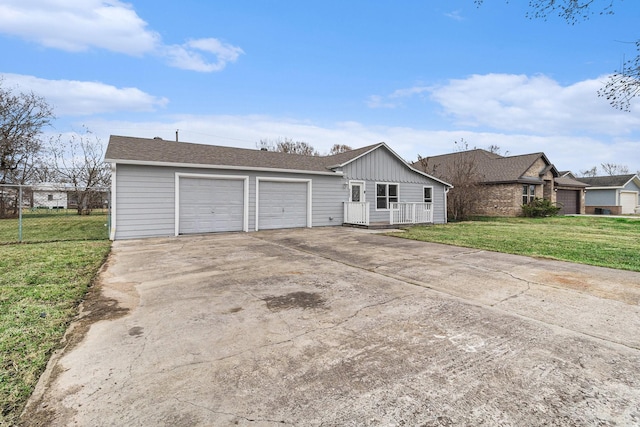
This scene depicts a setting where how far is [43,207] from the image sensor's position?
15172 millimetres

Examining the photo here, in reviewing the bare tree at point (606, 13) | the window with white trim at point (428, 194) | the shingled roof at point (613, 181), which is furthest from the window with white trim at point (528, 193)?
the bare tree at point (606, 13)

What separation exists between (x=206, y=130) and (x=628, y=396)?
100 ft

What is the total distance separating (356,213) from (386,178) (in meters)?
2.97

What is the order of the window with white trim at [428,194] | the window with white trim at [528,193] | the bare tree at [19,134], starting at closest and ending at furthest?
the window with white trim at [428,194] → the bare tree at [19,134] → the window with white trim at [528,193]

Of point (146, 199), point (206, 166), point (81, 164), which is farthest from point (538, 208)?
point (81, 164)

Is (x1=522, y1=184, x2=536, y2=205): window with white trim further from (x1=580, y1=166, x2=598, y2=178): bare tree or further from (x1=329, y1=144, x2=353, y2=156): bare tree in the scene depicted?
(x1=580, y1=166, x2=598, y2=178): bare tree

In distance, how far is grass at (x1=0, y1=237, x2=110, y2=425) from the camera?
6.63ft

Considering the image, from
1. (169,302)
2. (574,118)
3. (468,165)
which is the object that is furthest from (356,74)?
(169,302)

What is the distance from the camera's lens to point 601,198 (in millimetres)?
29281

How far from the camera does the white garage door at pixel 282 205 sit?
1200 cm

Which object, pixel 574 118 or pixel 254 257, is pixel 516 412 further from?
pixel 574 118

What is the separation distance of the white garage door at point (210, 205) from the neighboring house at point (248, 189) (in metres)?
0.03

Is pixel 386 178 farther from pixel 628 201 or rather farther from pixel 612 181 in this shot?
pixel 628 201

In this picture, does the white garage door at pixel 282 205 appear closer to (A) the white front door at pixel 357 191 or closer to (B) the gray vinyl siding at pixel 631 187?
(A) the white front door at pixel 357 191
